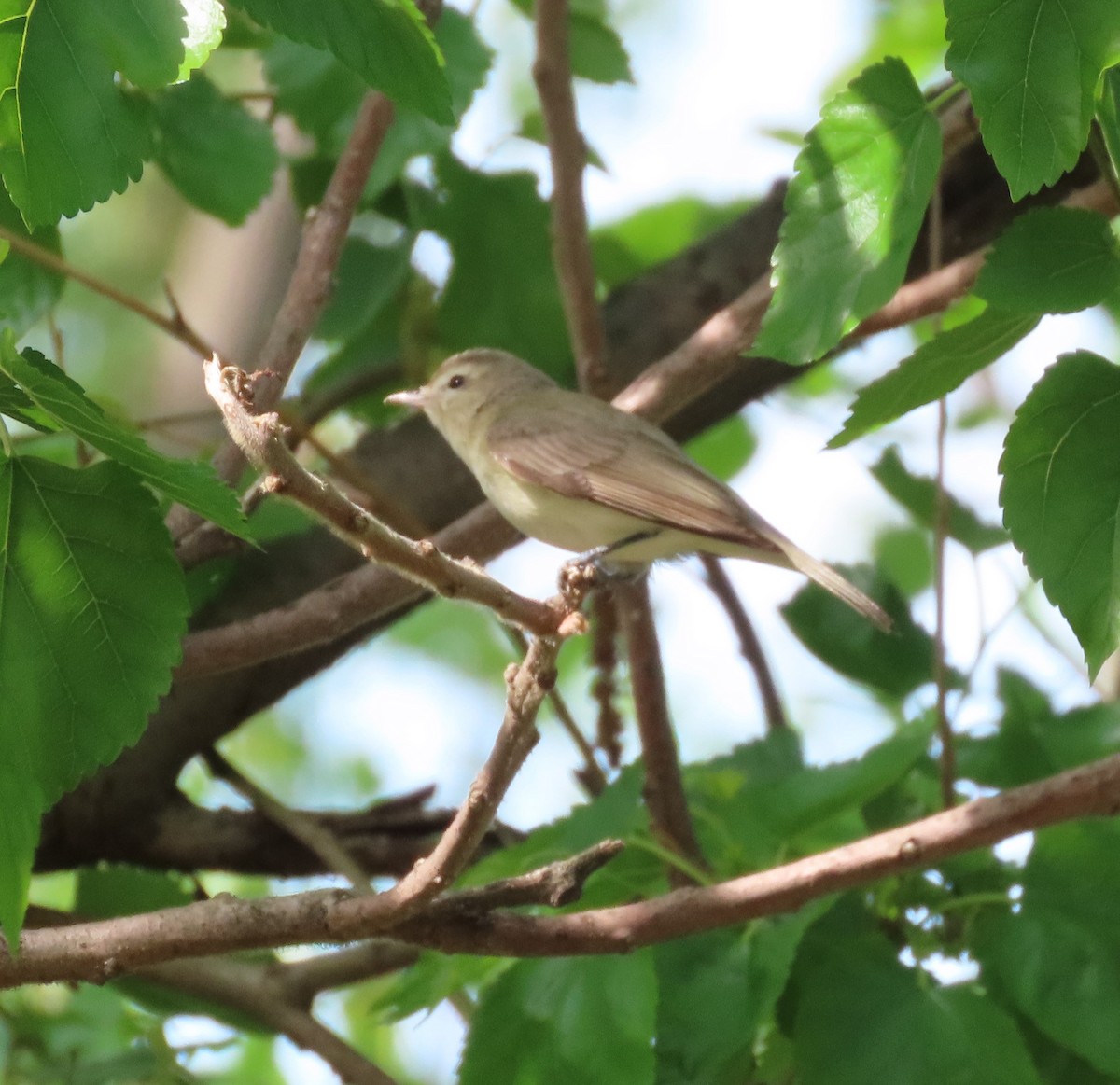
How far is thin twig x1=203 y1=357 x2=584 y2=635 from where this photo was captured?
1.19m

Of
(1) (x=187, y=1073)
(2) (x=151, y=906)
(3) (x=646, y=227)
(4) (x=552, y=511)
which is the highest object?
(3) (x=646, y=227)

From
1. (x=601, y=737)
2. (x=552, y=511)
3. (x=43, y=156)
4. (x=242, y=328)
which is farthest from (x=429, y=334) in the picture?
(x=43, y=156)

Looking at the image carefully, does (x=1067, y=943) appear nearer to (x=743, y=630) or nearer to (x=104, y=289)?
(x=743, y=630)

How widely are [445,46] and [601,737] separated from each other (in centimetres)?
156

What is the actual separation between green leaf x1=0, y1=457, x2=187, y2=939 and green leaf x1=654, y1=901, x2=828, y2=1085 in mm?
881

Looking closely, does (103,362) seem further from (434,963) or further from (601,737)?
(434,963)

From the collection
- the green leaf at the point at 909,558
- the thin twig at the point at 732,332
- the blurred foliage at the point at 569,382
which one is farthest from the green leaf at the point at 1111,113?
the green leaf at the point at 909,558

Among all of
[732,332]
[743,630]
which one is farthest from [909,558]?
[732,332]

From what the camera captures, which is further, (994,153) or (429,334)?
(429,334)

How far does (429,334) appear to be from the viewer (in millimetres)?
3354

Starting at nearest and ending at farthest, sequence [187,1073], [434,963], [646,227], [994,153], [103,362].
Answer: [994,153] → [434,963] → [187,1073] → [646,227] → [103,362]

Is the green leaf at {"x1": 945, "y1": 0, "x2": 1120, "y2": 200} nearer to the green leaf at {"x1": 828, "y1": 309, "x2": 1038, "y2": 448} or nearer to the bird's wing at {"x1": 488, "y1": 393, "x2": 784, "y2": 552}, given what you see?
the green leaf at {"x1": 828, "y1": 309, "x2": 1038, "y2": 448}

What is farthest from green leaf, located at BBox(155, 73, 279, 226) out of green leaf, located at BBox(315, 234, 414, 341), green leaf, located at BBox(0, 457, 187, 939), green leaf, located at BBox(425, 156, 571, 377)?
green leaf, located at BBox(0, 457, 187, 939)

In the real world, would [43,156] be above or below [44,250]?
below
